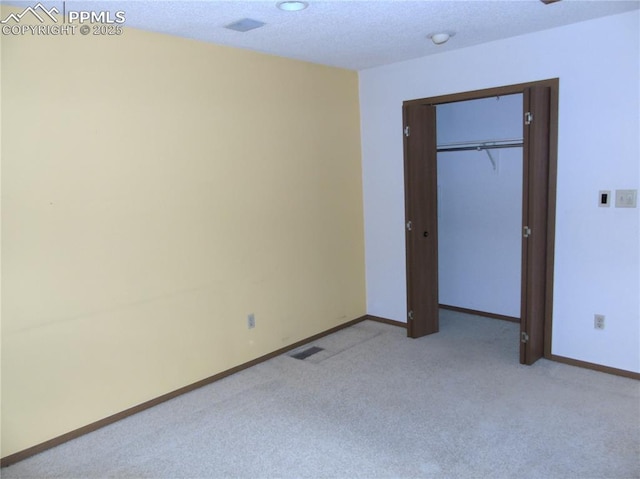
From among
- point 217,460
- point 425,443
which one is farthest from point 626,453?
point 217,460

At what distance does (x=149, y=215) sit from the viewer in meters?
3.21

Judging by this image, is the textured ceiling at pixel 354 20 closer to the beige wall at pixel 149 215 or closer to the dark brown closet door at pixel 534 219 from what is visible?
the beige wall at pixel 149 215

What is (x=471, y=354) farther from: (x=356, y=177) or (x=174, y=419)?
(x=174, y=419)

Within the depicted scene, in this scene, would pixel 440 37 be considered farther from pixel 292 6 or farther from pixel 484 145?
pixel 484 145

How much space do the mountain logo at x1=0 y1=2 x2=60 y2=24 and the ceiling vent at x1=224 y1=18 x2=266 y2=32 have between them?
0.92 m

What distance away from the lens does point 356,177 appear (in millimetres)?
4715

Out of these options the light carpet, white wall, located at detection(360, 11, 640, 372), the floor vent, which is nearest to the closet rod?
white wall, located at detection(360, 11, 640, 372)

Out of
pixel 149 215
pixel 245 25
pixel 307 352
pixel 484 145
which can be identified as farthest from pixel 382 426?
pixel 484 145

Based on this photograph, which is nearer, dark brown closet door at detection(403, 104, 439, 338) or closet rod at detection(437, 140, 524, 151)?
dark brown closet door at detection(403, 104, 439, 338)

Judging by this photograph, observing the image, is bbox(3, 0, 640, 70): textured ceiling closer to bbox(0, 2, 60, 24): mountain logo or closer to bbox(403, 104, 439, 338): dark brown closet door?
bbox(0, 2, 60, 24): mountain logo

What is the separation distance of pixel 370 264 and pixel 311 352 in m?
1.10

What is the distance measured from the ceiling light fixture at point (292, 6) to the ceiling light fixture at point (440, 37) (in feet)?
3.55

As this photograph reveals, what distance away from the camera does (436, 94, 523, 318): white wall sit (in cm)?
461

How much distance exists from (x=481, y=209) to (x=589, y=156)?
56.8 inches
